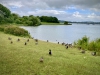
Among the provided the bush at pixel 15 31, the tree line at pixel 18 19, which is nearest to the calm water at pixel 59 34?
the bush at pixel 15 31

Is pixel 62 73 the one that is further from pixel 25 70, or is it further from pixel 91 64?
pixel 91 64

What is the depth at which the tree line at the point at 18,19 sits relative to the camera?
50.2m

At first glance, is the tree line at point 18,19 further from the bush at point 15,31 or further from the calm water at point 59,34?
the calm water at point 59,34

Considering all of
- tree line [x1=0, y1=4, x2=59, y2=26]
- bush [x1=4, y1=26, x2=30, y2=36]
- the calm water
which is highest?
tree line [x1=0, y1=4, x2=59, y2=26]

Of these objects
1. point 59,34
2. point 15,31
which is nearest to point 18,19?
point 59,34

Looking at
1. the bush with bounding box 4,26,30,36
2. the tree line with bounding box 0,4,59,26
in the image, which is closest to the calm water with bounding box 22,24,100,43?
the bush with bounding box 4,26,30,36

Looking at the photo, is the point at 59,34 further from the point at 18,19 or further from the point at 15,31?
the point at 18,19

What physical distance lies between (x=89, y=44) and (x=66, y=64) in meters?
11.0

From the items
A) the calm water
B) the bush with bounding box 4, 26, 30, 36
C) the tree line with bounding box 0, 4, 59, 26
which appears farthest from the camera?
the tree line with bounding box 0, 4, 59, 26

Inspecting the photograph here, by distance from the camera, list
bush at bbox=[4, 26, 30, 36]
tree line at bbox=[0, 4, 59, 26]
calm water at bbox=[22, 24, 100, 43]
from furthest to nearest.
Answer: tree line at bbox=[0, 4, 59, 26]
calm water at bbox=[22, 24, 100, 43]
bush at bbox=[4, 26, 30, 36]

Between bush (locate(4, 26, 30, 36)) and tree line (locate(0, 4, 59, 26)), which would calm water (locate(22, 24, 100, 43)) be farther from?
tree line (locate(0, 4, 59, 26))

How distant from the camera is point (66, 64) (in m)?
11.6

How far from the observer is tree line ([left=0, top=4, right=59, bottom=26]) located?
A: 165ft

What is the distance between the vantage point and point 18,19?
108875 mm
